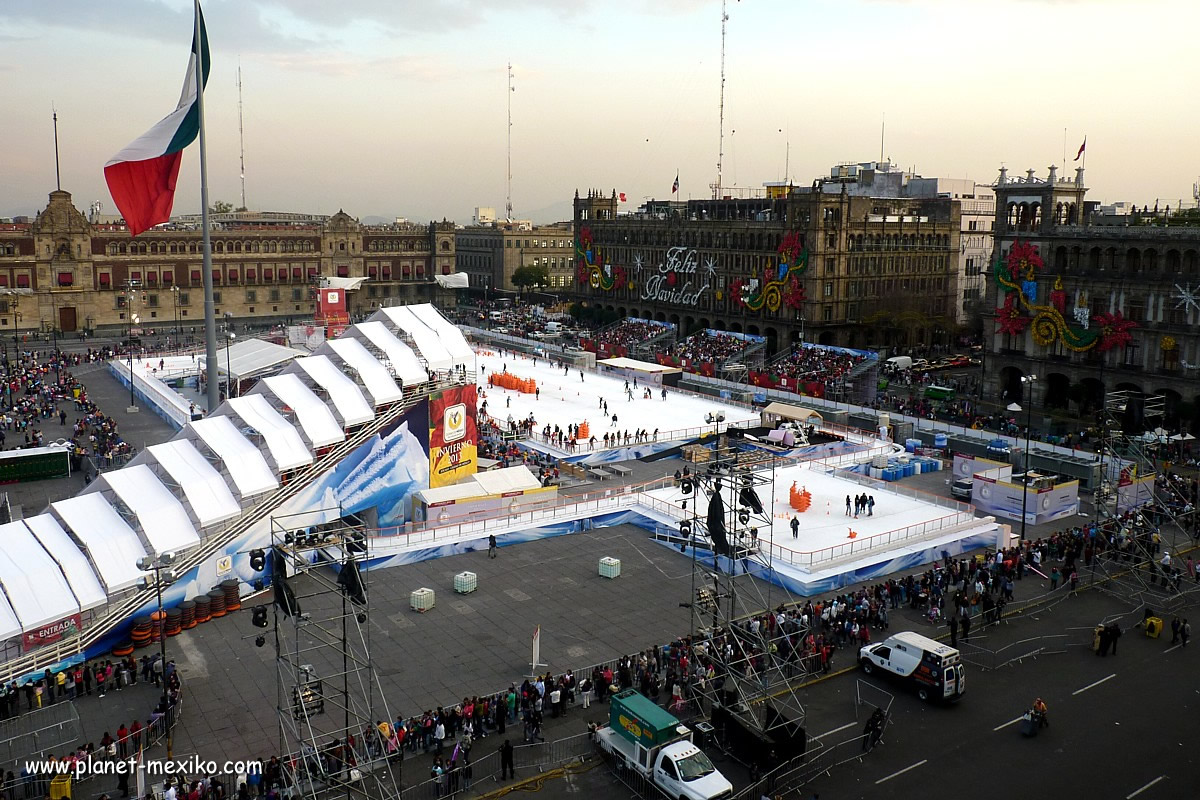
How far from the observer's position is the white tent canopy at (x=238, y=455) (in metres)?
28.9

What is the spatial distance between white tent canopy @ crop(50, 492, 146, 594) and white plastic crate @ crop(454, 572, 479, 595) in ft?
29.7

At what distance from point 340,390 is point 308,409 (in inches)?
76.5

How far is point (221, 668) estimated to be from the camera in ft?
81.3

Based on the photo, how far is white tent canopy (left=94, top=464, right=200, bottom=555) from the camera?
2614 centimetres

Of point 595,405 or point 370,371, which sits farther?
point 595,405

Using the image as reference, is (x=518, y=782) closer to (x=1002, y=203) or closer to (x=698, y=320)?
(x=1002, y=203)

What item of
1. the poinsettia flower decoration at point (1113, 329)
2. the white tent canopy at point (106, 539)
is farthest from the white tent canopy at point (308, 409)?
the poinsettia flower decoration at point (1113, 329)

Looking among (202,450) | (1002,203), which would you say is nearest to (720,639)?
(202,450)

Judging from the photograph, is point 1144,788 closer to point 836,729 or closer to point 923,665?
point 923,665

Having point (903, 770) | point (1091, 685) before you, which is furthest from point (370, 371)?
point (1091, 685)

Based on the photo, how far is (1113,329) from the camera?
5294cm

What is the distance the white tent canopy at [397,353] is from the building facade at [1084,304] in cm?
3795

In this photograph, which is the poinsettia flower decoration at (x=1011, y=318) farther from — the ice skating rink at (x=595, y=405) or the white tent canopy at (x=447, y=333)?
the white tent canopy at (x=447, y=333)

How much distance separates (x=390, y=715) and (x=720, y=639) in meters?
8.04
